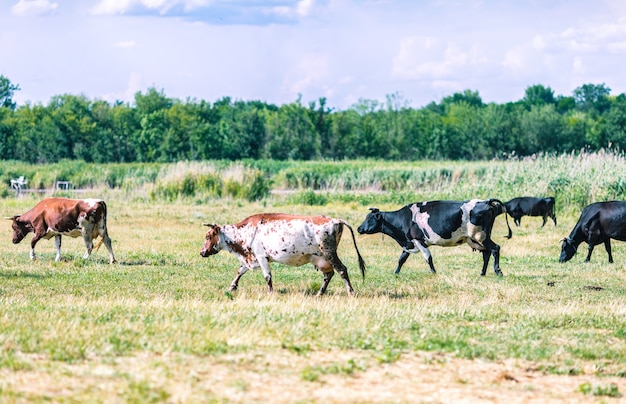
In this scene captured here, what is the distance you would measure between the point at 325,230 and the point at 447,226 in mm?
4404

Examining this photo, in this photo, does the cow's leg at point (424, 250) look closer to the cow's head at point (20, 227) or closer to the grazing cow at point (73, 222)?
the grazing cow at point (73, 222)

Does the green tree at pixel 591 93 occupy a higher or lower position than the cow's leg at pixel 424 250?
higher

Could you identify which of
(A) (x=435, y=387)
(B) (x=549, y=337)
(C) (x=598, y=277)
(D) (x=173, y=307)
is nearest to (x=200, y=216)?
(C) (x=598, y=277)

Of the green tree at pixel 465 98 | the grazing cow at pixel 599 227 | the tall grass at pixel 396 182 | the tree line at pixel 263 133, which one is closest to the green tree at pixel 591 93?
the green tree at pixel 465 98

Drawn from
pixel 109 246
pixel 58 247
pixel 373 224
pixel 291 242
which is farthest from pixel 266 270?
pixel 58 247

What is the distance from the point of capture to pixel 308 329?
37.4 ft

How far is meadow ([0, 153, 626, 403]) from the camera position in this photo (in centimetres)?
914

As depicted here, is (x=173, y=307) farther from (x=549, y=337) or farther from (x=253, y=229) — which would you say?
(x=549, y=337)

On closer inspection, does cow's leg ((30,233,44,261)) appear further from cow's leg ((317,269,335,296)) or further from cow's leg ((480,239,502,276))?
cow's leg ((480,239,502,276))

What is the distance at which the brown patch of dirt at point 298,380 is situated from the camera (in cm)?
866

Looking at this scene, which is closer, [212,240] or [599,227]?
[212,240]

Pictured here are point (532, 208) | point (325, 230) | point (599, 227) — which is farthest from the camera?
point (532, 208)

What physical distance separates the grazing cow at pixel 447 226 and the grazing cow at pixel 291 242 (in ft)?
11.8

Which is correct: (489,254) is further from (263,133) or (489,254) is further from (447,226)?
(263,133)
